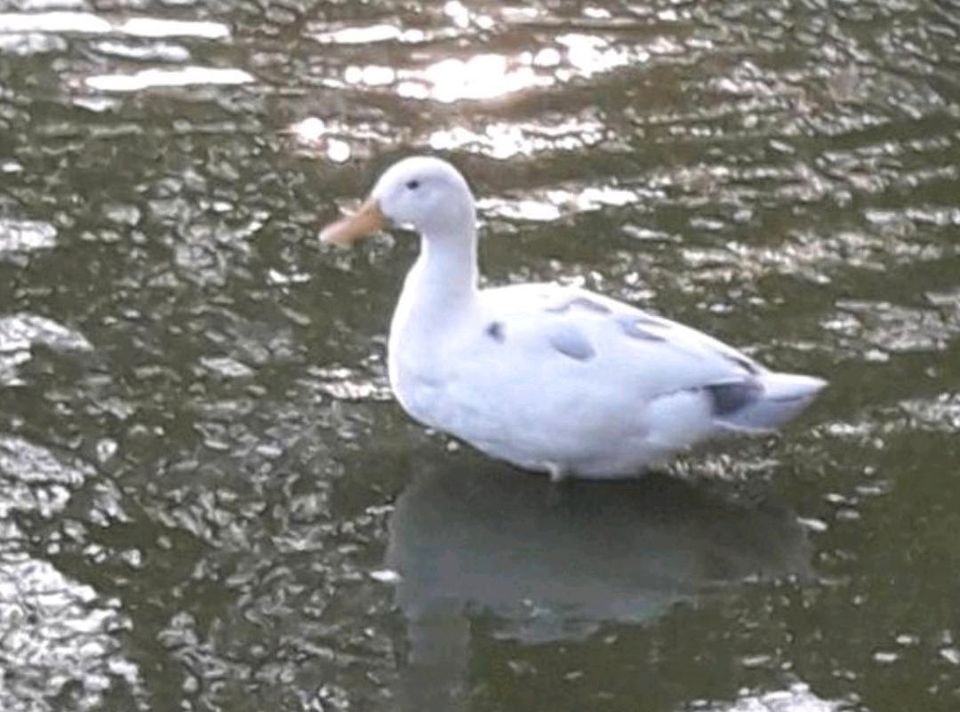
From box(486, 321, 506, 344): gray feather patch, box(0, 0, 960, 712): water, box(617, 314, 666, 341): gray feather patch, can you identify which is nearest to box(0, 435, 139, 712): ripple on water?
box(0, 0, 960, 712): water

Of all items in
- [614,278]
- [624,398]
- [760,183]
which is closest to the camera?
[624,398]

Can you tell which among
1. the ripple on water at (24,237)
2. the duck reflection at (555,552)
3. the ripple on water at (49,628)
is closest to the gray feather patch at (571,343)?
the duck reflection at (555,552)

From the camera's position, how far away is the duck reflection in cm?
508

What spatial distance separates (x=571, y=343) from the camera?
209 inches

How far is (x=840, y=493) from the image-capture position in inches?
215

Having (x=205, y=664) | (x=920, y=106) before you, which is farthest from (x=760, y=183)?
(x=205, y=664)

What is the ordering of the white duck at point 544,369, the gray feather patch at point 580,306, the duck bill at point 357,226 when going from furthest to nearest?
1. the duck bill at point 357,226
2. the gray feather patch at point 580,306
3. the white duck at point 544,369

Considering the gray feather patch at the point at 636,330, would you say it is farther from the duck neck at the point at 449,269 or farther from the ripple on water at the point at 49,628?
the ripple on water at the point at 49,628

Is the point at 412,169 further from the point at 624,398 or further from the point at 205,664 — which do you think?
the point at 205,664

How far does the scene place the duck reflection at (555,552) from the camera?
508 cm

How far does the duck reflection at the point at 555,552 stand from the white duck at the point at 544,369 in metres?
0.09

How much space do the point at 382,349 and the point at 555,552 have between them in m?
0.81

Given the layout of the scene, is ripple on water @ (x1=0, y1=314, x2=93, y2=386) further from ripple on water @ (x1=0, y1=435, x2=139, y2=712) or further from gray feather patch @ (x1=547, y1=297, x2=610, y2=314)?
gray feather patch @ (x1=547, y1=297, x2=610, y2=314)

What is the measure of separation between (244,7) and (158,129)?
0.87 meters
